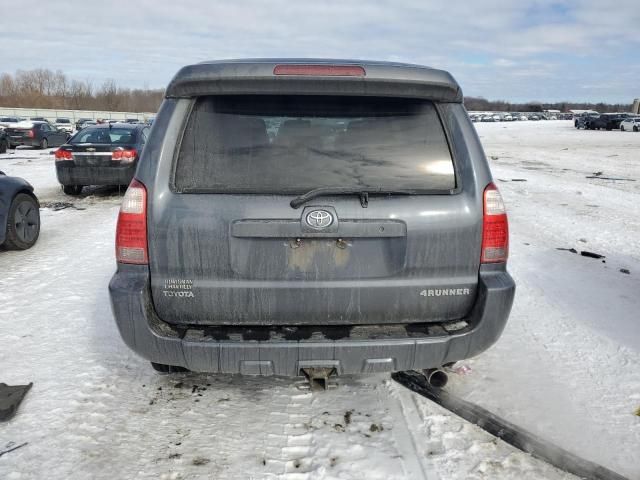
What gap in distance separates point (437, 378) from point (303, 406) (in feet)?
3.05

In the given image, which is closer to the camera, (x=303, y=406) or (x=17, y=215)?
(x=303, y=406)

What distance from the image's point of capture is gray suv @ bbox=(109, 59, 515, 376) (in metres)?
2.59

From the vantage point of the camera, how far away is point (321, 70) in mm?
2588

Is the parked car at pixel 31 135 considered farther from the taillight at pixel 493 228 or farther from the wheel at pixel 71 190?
the taillight at pixel 493 228

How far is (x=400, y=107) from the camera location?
2734mm

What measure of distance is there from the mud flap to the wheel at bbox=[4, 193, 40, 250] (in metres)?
4.19

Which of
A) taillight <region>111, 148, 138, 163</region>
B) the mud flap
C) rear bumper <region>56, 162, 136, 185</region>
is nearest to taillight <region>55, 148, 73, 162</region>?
rear bumper <region>56, 162, 136, 185</region>

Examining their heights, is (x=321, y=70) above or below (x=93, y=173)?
above

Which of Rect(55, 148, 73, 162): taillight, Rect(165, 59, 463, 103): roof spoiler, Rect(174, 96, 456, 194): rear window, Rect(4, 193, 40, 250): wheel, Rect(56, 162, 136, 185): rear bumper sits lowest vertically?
Rect(4, 193, 40, 250): wheel

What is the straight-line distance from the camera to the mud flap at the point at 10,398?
3.07 meters

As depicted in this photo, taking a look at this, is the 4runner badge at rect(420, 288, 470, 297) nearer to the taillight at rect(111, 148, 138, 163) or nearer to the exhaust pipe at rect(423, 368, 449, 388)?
the exhaust pipe at rect(423, 368, 449, 388)

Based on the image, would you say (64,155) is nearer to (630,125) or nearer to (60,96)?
(630,125)

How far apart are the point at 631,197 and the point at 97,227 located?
1203cm

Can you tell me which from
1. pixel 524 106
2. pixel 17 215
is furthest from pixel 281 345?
pixel 524 106
